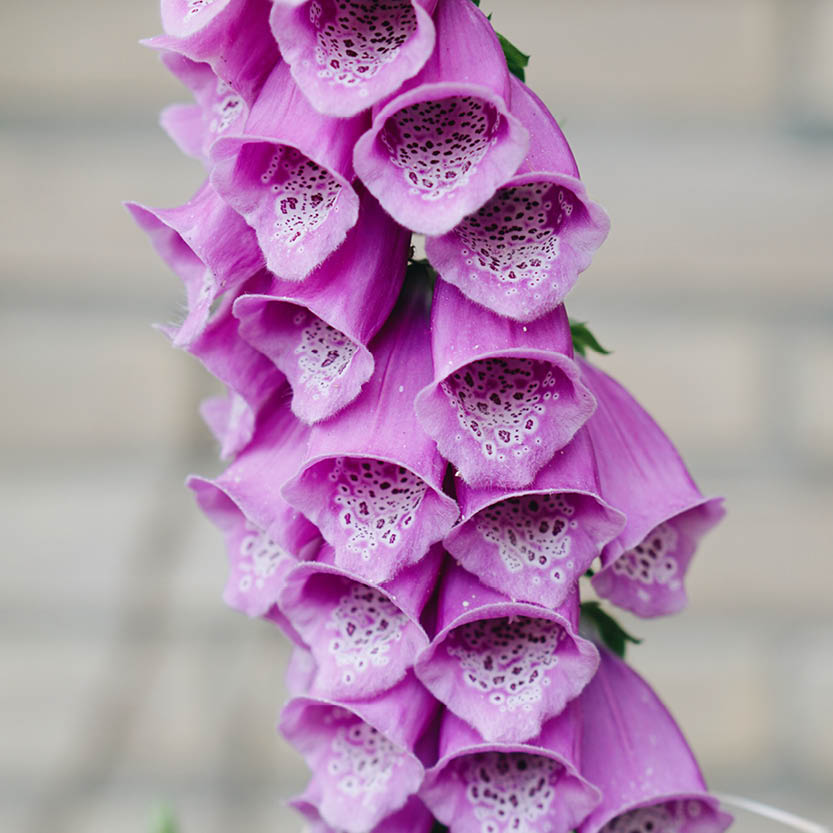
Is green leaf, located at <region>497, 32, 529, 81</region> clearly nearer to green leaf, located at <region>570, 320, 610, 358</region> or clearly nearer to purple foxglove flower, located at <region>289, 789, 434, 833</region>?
green leaf, located at <region>570, 320, 610, 358</region>

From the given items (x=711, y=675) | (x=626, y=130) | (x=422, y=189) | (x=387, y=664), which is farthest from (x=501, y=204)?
(x=711, y=675)

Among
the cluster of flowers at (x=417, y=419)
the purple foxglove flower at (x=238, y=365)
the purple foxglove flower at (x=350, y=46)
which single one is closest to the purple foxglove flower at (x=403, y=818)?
the cluster of flowers at (x=417, y=419)

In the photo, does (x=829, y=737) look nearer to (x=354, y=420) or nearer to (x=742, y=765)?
(x=742, y=765)

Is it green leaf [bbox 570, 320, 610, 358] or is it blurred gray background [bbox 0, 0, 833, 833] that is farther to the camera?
blurred gray background [bbox 0, 0, 833, 833]

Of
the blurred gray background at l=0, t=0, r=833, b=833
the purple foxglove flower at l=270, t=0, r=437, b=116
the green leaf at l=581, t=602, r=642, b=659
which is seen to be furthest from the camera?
the blurred gray background at l=0, t=0, r=833, b=833

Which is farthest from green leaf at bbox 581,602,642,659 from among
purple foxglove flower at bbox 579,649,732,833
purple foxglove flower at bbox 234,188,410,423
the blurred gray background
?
the blurred gray background

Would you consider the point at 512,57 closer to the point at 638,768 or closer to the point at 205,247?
the point at 205,247

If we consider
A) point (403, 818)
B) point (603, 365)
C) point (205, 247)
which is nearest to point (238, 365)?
point (205, 247)
